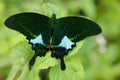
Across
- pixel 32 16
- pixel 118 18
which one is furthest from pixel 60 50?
pixel 118 18

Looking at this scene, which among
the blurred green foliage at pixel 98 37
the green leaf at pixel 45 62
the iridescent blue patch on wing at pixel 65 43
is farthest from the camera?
the blurred green foliage at pixel 98 37

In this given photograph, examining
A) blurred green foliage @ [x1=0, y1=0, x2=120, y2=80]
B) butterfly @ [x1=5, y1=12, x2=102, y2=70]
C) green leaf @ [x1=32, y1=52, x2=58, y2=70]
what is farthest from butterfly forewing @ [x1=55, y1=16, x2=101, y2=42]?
blurred green foliage @ [x1=0, y1=0, x2=120, y2=80]

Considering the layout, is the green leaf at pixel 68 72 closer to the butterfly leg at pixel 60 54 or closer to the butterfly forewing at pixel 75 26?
the butterfly leg at pixel 60 54

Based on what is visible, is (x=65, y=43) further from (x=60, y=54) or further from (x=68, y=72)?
(x=68, y=72)

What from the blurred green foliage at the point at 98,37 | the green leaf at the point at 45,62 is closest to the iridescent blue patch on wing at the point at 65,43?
the green leaf at the point at 45,62

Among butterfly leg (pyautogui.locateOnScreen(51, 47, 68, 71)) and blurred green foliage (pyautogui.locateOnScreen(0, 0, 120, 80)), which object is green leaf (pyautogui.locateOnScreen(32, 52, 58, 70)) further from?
blurred green foliage (pyautogui.locateOnScreen(0, 0, 120, 80))

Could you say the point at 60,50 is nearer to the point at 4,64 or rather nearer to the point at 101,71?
the point at 4,64

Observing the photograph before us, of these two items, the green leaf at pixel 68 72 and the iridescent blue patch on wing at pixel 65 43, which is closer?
the iridescent blue patch on wing at pixel 65 43

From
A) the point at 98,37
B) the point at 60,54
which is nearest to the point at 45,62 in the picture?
the point at 60,54
